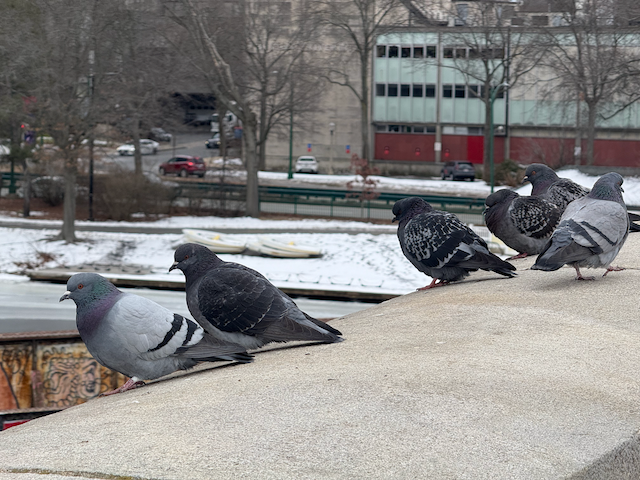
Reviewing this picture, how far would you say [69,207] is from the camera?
24953 mm

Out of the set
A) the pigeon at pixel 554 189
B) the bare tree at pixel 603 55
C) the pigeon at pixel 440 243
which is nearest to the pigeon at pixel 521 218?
the pigeon at pixel 554 189

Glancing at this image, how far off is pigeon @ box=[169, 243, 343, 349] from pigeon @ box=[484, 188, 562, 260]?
3.76m

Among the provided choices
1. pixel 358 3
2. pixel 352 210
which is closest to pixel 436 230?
pixel 352 210

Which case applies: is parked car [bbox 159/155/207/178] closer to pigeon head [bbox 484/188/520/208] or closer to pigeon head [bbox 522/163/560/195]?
pigeon head [bbox 522/163/560/195]

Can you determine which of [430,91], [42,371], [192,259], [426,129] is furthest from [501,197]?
[426,129]

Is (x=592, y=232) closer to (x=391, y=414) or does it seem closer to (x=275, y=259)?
(x=391, y=414)

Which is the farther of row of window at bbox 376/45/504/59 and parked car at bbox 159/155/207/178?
row of window at bbox 376/45/504/59

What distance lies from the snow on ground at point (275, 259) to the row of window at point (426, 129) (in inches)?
941

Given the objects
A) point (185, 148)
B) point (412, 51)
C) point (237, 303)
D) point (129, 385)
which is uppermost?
point (412, 51)

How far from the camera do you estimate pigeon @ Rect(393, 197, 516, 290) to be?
8.80 metres

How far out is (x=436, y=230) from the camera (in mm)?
8781

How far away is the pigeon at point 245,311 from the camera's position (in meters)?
6.61

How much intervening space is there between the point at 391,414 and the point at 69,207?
71.5ft

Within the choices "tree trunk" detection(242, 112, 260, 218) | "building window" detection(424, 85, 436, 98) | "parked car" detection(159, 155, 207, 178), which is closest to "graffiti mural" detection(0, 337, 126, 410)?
"tree trunk" detection(242, 112, 260, 218)
